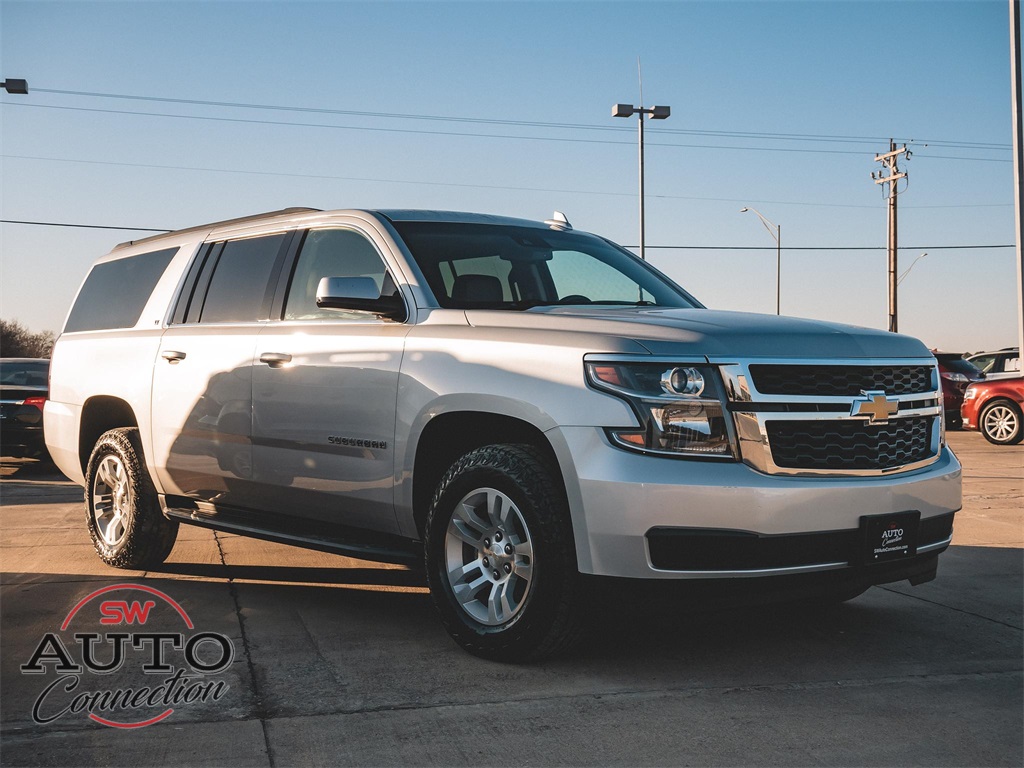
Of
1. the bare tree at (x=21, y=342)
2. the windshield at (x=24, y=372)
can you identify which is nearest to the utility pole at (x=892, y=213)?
the windshield at (x=24, y=372)

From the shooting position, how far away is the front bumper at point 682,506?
159 inches

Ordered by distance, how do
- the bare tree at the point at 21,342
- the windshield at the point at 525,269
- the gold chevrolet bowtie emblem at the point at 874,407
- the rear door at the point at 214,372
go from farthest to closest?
1. the bare tree at the point at 21,342
2. the rear door at the point at 214,372
3. the windshield at the point at 525,269
4. the gold chevrolet bowtie emblem at the point at 874,407

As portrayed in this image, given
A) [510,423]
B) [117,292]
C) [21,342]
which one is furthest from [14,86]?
[21,342]

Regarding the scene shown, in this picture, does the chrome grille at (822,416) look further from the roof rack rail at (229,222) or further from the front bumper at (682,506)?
the roof rack rail at (229,222)

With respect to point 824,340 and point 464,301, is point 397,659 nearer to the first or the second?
point 464,301

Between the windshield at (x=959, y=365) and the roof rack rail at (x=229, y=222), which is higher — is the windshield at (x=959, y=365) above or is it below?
below

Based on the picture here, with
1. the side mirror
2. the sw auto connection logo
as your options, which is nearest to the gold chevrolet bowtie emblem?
the side mirror

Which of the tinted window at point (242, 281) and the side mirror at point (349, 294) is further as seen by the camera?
the tinted window at point (242, 281)

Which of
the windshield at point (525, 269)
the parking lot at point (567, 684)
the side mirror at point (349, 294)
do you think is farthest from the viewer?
the windshield at point (525, 269)

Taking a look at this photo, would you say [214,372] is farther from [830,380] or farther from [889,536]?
[889,536]

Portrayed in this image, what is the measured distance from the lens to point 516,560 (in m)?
4.48

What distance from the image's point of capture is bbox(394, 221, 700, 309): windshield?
5.36 meters

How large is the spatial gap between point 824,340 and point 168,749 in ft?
9.60

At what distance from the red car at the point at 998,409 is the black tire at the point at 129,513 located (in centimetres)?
1407
